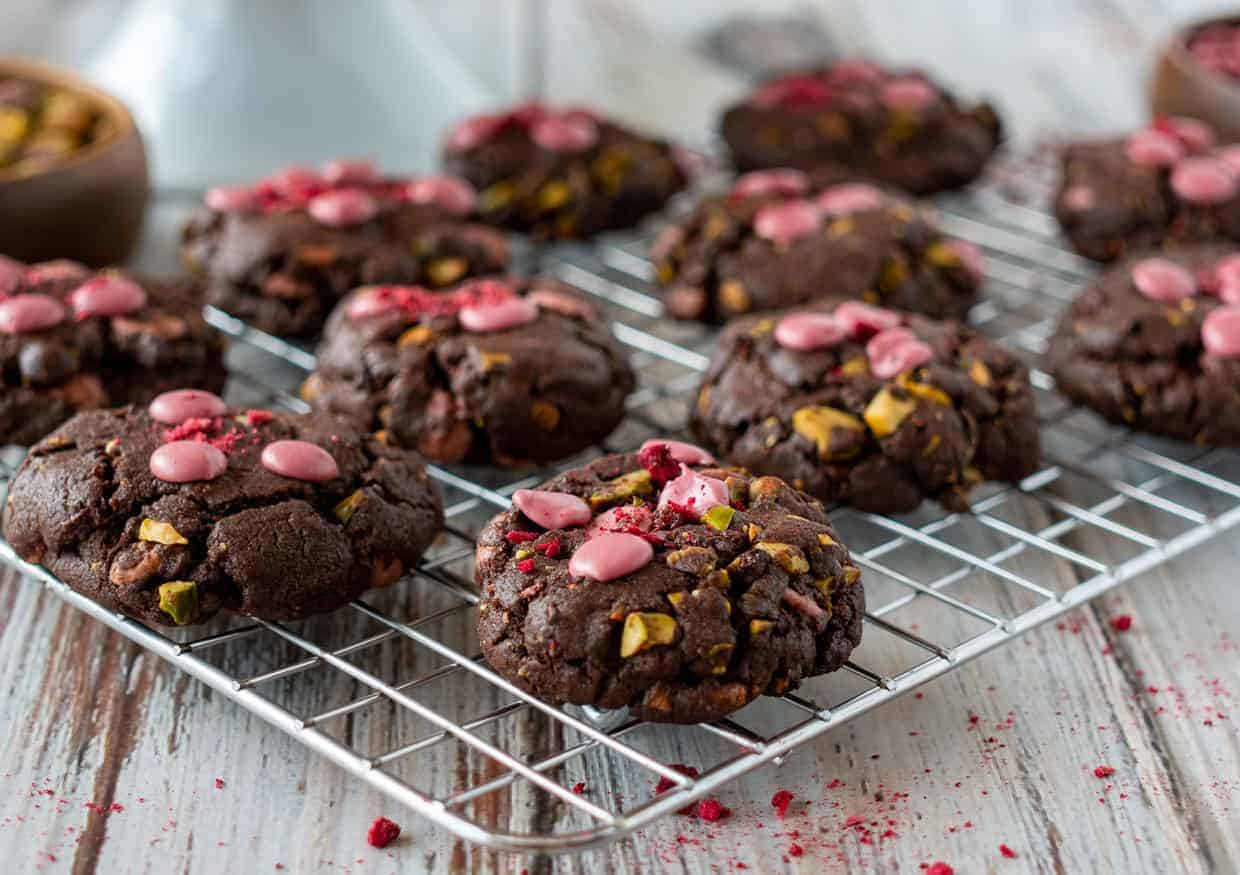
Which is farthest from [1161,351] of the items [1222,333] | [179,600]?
[179,600]

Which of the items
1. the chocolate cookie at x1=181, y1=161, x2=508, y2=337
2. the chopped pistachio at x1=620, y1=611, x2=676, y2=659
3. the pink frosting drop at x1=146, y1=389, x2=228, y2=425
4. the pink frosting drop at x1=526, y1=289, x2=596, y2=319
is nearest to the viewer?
the chopped pistachio at x1=620, y1=611, x2=676, y2=659

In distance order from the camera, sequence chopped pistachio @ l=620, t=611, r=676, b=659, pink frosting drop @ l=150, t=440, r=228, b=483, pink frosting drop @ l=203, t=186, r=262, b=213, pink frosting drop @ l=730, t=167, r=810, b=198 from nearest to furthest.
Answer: chopped pistachio @ l=620, t=611, r=676, b=659 < pink frosting drop @ l=150, t=440, r=228, b=483 < pink frosting drop @ l=203, t=186, r=262, b=213 < pink frosting drop @ l=730, t=167, r=810, b=198

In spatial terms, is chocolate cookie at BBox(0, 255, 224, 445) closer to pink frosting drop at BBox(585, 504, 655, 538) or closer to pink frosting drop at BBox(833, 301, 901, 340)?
pink frosting drop at BBox(585, 504, 655, 538)

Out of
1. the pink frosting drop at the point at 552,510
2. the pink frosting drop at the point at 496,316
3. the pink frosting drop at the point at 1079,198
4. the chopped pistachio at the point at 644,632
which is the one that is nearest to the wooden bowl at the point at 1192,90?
the pink frosting drop at the point at 1079,198

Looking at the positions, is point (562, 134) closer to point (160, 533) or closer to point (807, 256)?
point (807, 256)

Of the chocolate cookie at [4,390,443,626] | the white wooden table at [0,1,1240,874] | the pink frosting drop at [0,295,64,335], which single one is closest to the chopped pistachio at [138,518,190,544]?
the chocolate cookie at [4,390,443,626]

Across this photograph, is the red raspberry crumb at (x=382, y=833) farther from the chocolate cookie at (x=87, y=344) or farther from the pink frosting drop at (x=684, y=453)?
the chocolate cookie at (x=87, y=344)
